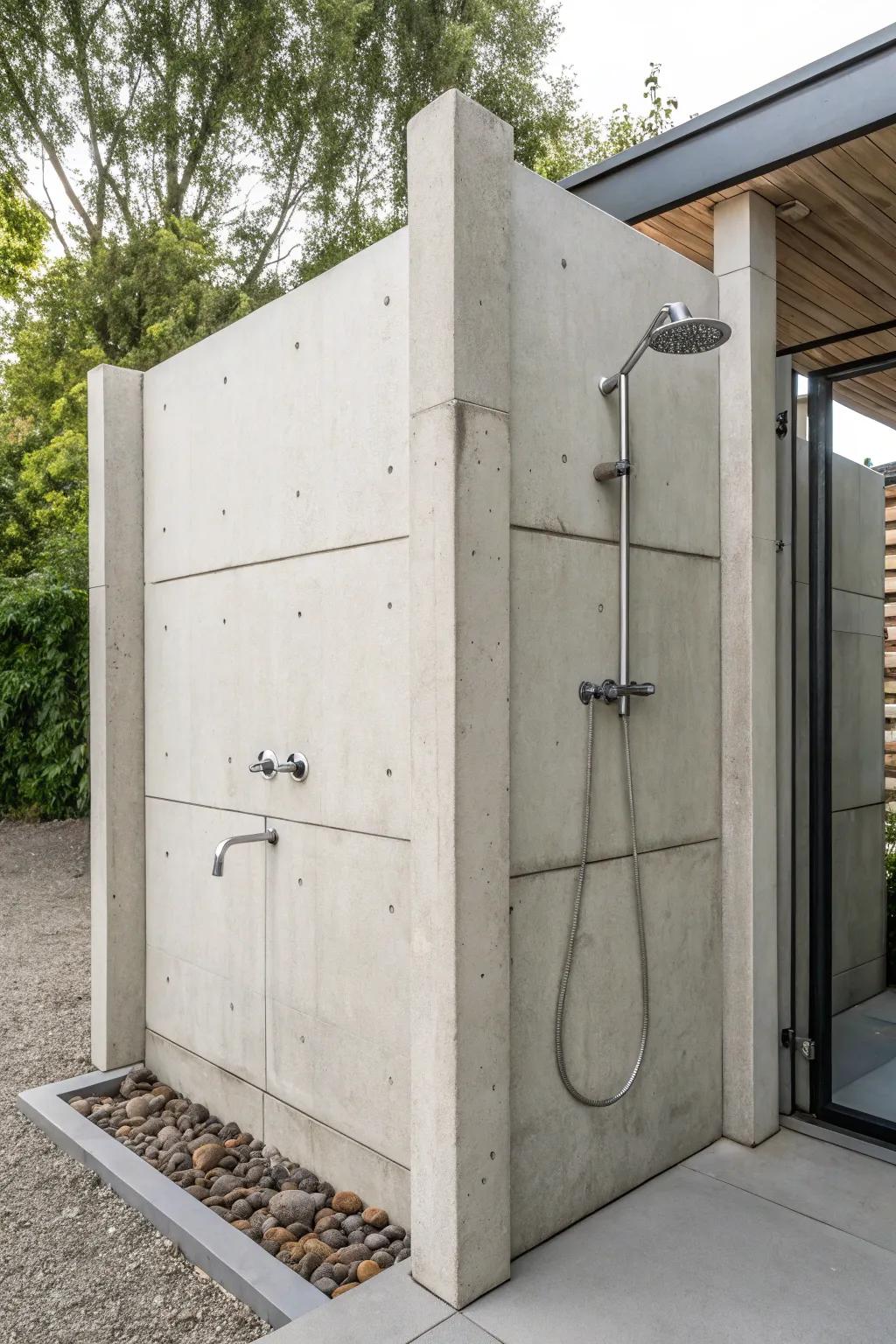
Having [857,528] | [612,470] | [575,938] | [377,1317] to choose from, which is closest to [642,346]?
[612,470]

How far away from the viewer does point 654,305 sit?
2.58 m

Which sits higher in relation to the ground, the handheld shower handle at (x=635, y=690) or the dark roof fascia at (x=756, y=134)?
the dark roof fascia at (x=756, y=134)

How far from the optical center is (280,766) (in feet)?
8.78

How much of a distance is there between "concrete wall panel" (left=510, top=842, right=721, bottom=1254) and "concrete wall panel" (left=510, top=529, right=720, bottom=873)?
105mm

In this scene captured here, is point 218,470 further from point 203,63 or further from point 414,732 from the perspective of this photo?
point 203,63

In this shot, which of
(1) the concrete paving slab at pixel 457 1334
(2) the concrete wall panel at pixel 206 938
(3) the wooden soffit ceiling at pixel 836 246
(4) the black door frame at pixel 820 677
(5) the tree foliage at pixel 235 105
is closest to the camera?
(1) the concrete paving slab at pixel 457 1334

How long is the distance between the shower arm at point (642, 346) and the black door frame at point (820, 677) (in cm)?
85

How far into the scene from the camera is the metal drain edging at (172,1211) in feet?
7.04

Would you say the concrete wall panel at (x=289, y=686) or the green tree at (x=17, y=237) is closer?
the concrete wall panel at (x=289, y=686)

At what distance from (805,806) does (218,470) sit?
2103 millimetres

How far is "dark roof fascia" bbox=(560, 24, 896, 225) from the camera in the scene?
230 centimetres

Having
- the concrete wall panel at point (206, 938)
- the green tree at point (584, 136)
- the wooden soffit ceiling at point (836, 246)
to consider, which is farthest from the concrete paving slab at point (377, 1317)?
the green tree at point (584, 136)

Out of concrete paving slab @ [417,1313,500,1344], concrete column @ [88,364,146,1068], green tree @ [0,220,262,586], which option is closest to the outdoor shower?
concrete paving slab @ [417,1313,500,1344]

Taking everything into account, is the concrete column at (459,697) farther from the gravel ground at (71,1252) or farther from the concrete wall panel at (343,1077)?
the gravel ground at (71,1252)
